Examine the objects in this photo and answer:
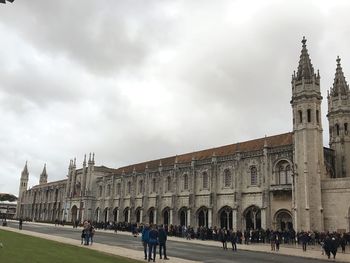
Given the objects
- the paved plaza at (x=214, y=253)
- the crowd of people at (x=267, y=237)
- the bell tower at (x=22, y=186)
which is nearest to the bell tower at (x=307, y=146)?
the crowd of people at (x=267, y=237)

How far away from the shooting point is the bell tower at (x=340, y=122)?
44.0 m

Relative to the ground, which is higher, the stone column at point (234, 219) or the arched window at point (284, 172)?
the arched window at point (284, 172)

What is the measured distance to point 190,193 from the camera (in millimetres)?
53500

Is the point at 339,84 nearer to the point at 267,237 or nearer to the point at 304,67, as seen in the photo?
the point at 304,67

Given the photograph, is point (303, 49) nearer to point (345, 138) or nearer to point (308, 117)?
point (308, 117)

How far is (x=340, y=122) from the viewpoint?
45.4 meters

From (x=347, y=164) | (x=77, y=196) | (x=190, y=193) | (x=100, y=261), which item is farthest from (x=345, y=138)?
(x=77, y=196)

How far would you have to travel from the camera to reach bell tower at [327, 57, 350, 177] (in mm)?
44000

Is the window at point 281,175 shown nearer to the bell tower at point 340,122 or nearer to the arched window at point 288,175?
the arched window at point 288,175

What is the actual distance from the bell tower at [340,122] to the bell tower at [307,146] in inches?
210

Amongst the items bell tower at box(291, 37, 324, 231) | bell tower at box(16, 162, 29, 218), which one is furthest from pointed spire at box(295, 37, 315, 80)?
bell tower at box(16, 162, 29, 218)

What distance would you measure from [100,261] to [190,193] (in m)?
38.6

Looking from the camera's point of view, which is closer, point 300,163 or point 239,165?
point 300,163

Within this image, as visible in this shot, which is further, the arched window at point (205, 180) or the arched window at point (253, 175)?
the arched window at point (205, 180)
